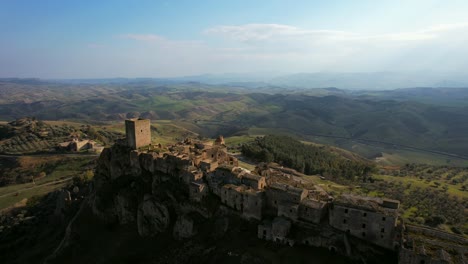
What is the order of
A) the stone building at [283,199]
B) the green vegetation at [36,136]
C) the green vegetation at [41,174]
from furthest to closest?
the green vegetation at [36,136]
the green vegetation at [41,174]
the stone building at [283,199]

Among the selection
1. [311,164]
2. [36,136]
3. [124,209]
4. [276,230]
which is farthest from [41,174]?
[276,230]

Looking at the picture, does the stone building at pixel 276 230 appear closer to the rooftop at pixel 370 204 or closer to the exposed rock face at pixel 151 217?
the rooftop at pixel 370 204

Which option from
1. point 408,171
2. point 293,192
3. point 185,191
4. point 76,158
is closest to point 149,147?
point 185,191

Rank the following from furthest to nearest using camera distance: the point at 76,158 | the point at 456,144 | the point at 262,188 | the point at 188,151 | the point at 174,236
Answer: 1. the point at 456,144
2. the point at 76,158
3. the point at 188,151
4. the point at 174,236
5. the point at 262,188

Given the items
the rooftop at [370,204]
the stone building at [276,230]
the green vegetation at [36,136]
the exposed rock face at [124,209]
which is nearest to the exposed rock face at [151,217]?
the exposed rock face at [124,209]

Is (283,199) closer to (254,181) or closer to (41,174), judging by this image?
(254,181)

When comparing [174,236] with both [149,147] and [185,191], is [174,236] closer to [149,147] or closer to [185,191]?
[185,191]
